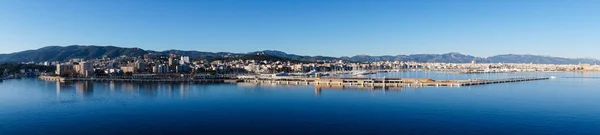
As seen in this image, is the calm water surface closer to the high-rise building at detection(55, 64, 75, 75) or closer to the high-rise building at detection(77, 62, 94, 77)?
the high-rise building at detection(77, 62, 94, 77)

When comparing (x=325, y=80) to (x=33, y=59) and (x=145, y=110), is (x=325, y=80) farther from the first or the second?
(x=33, y=59)

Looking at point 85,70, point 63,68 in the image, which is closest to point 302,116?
point 85,70

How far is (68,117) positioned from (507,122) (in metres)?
12.6

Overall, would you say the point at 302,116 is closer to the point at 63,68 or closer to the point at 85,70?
the point at 85,70

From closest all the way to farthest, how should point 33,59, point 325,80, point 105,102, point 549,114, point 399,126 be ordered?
point 399,126 → point 549,114 → point 105,102 → point 325,80 → point 33,59

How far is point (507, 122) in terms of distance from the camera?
11.8 metres

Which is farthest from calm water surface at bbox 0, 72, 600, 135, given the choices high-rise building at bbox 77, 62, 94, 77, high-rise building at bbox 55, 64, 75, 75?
high-rise building at bbox 55, 64, 75, 75

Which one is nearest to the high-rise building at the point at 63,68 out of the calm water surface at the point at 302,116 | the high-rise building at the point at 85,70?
the high-rise building at the point at 85,70

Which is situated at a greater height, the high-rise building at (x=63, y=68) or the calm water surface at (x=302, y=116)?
the high-rise building at (x=63, y=68)

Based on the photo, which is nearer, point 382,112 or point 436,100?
point 382,112

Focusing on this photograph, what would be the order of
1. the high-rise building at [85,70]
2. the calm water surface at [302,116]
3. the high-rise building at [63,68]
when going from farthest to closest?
the high-rise building at [63,68]
the high-rise building at [85,70]
the calm water surface at [302,116]

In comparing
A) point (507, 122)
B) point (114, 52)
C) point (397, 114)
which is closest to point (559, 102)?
point (507, 122)

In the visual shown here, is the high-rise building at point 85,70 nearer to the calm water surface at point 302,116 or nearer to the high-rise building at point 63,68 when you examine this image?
the high-rise building at point 63,68

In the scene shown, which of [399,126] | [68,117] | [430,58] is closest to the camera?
[399,126]
